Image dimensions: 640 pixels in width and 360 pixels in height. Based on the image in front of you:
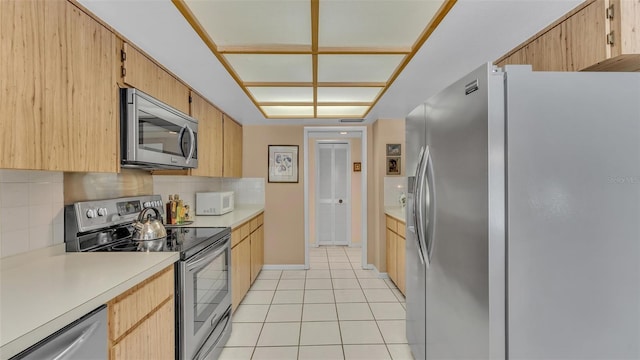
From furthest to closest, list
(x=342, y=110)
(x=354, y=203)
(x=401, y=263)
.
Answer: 1. (x=354, y=203)
2. (x=342, y=110)
3. (x=401, y=263)

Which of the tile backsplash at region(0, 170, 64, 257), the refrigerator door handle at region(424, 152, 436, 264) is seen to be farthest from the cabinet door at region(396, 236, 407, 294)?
the tile backsplash at region(0, 170, 64, 257)

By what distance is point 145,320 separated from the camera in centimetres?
124

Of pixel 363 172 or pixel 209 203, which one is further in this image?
pixel 363 172

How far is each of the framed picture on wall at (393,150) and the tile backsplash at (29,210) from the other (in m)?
3.37

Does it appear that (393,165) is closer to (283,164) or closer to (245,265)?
(283,164)

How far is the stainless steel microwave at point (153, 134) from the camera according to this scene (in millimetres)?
1550

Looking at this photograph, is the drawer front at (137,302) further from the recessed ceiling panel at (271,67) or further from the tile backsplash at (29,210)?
the recessed ceiling panel at (271,67)

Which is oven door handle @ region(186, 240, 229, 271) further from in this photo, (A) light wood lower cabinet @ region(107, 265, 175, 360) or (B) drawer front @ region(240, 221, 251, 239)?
(B) drawer front @ region(240, 221, 251, 239)

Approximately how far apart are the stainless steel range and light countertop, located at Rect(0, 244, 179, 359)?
0.12 metres

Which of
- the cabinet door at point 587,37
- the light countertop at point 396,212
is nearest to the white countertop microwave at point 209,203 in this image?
the light countertop at point 396,212

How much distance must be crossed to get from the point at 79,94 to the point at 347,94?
6.96 feet

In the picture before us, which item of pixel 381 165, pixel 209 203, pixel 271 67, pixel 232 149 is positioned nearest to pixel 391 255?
pixel 381 165

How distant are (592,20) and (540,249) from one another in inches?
40.7

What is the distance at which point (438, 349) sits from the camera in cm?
156
